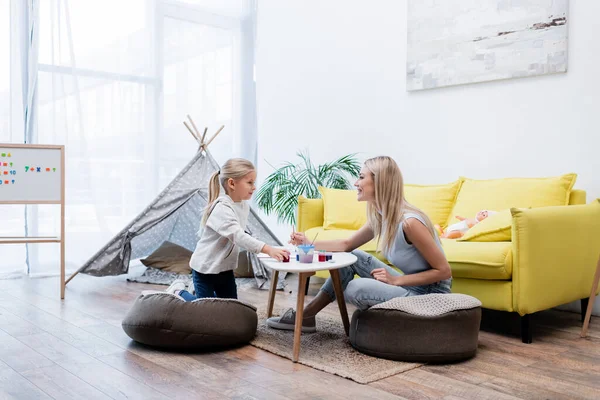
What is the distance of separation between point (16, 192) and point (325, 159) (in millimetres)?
2344

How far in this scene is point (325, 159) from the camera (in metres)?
5.05

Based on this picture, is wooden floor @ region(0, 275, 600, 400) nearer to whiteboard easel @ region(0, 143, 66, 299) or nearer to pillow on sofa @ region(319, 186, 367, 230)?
whiteboard easel @ region(0, 143, 66, 299)

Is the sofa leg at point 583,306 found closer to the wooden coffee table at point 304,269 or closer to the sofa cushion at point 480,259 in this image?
the sofa cushion at point 480,259

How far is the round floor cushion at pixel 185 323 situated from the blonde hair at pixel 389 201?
2.37 feet

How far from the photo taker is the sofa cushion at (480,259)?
285 cm

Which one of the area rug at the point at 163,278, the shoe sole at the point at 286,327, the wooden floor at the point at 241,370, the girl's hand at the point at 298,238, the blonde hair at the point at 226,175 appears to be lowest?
the area rug at the point at 163,278

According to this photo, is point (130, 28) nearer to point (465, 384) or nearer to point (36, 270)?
point (36, 270)

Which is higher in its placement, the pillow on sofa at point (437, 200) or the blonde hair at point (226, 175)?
the blonde hair at point (226, 175)

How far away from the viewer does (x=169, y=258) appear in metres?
4.84

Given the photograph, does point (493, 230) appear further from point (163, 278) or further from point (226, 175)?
point (163, 278)

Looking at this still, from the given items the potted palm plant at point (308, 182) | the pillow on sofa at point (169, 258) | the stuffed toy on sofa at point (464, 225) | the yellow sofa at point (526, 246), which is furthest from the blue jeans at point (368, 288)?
the pillow on sofa at point (169, 258)

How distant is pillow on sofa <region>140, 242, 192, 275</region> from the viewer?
4.74 metres

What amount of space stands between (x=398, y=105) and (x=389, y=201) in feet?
6.69

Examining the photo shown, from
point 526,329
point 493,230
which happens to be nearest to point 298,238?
point 493,230
